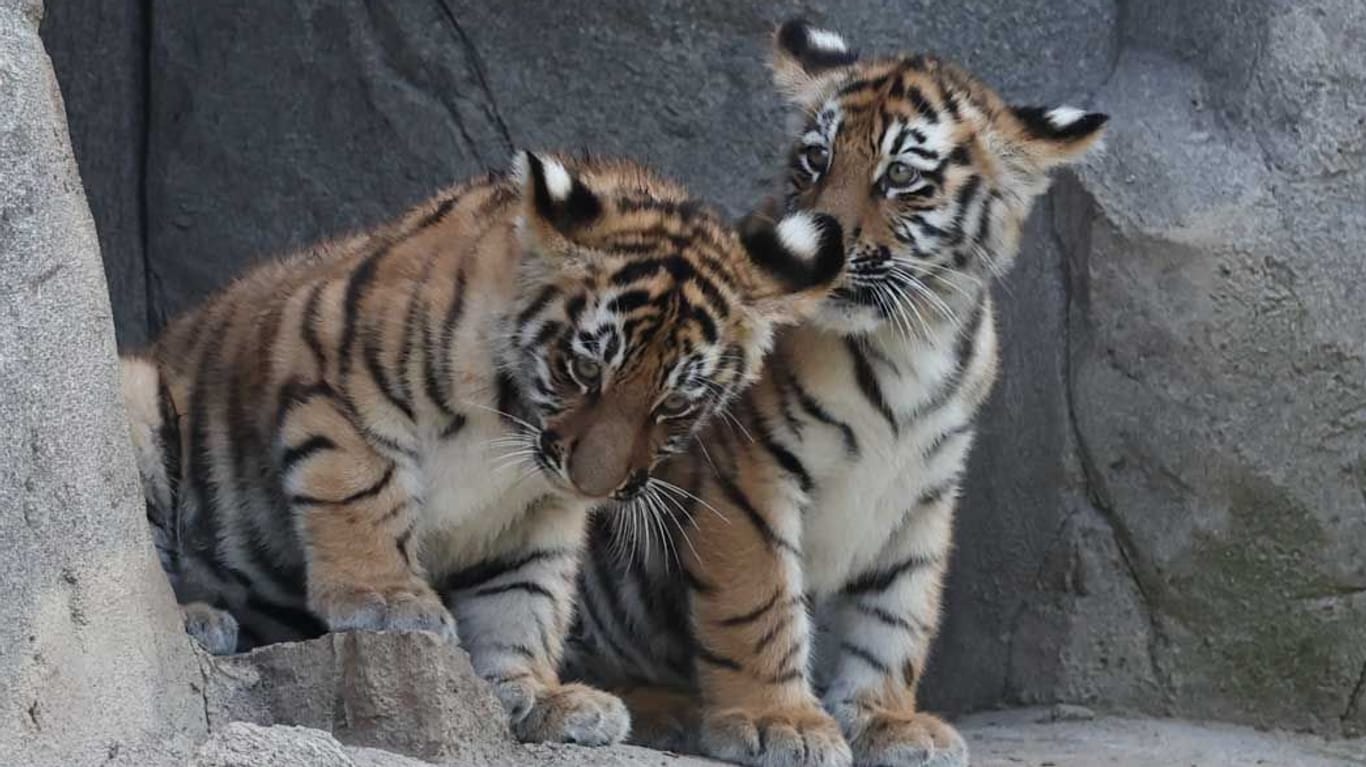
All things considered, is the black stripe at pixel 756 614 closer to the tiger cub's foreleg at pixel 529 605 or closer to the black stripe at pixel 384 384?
the tiger cub's foreleg at pixel 529 605

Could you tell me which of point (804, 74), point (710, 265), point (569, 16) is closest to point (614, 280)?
point (710, 265)

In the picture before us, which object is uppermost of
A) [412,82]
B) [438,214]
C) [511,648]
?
[412,82]

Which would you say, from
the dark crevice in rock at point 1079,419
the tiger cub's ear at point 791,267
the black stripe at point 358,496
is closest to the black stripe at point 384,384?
the black stripe at point 358,496

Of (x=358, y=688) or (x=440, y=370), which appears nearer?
(x=358, y=688)

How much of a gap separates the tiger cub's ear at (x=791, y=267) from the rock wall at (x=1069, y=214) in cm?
159

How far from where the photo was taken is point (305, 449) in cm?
446

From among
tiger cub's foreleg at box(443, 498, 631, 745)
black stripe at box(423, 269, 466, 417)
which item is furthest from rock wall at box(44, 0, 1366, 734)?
black stripe at box(423, 269, 466, 417)

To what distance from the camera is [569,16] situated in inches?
241

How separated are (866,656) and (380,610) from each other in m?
1.41

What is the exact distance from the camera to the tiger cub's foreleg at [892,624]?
16.9 ft

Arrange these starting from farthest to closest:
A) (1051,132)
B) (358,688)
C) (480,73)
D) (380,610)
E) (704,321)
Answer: (480,73), (1051,132), (704,321), (380,610), (358,688)

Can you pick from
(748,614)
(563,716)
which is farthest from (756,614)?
(563,716)

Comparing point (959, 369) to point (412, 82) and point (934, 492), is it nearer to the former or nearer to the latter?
point (934, 492)

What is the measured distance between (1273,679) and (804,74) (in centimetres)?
213
